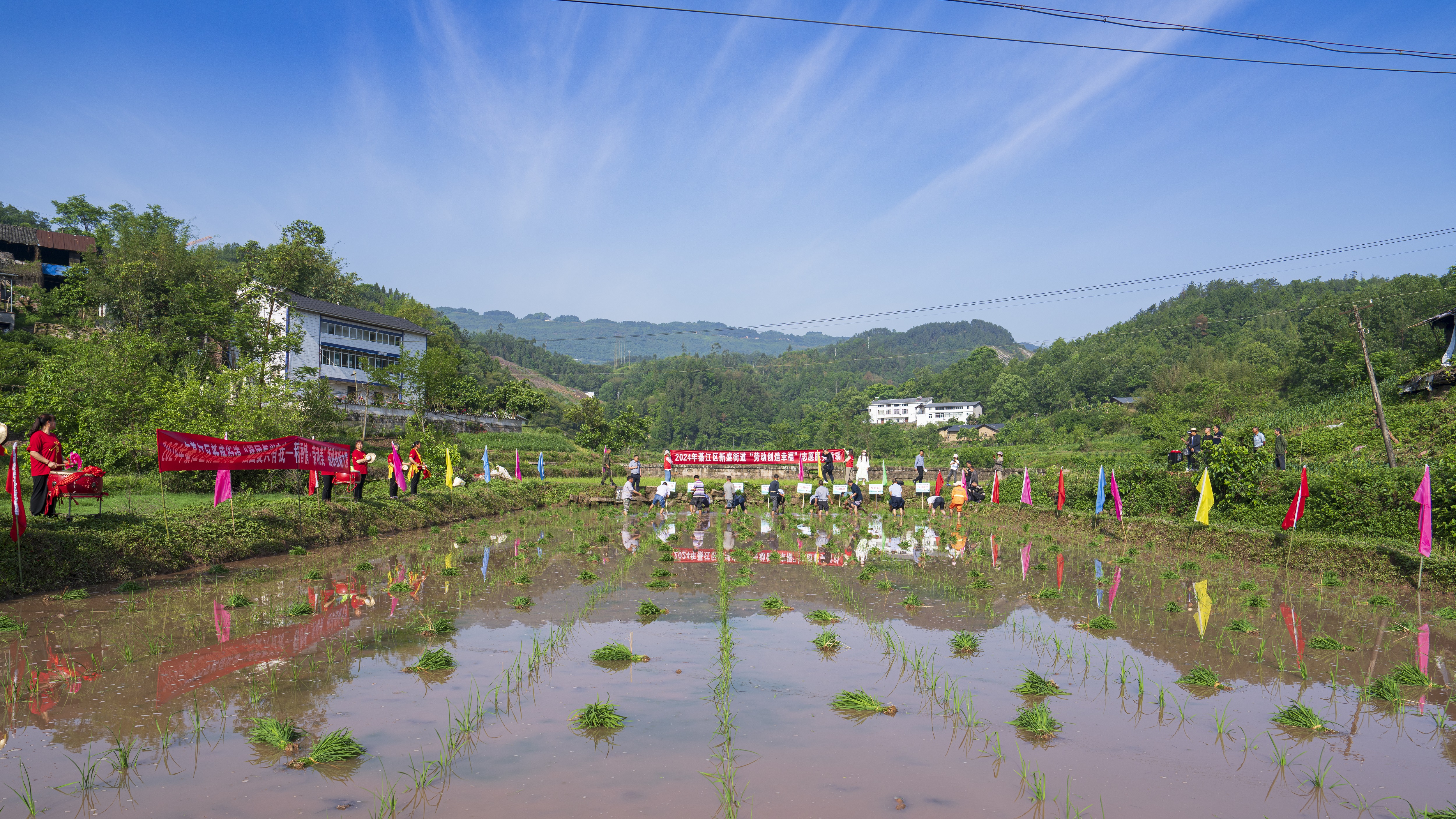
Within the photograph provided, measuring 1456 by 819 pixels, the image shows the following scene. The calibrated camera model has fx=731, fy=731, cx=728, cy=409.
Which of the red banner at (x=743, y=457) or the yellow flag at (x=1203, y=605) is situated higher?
the red banner at (x=743, y=457)

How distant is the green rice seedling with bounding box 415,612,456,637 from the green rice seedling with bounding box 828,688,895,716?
17.1ft

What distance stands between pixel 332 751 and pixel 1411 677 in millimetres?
10457

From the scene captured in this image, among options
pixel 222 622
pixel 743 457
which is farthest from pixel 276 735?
pixel 743 457

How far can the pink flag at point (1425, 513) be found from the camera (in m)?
11.7

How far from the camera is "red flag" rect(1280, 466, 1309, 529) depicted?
14805 mm

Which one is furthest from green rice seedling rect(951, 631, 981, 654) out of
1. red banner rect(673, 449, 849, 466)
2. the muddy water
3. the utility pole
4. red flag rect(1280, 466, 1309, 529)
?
red banner rect(673, 449, 849, 466)

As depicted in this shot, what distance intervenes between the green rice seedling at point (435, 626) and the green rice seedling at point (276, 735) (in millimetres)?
3262

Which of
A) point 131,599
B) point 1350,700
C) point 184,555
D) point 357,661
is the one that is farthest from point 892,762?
point 184,555

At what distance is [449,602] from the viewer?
11336 mm

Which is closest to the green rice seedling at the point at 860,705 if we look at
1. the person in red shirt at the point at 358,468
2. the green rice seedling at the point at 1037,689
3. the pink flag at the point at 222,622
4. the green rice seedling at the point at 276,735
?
the green rice seedling at the point at 1037,689

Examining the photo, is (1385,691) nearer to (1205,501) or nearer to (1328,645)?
(1328,645)

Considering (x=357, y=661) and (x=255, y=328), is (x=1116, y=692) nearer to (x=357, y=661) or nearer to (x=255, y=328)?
(x=357, y=661)

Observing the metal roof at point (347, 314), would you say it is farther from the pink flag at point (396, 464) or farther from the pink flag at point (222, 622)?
the pink flag at point (222, 622)

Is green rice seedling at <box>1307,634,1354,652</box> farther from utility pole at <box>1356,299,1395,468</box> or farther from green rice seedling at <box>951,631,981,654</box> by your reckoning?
utility pole at <box>1356,299,1395,468</box>
